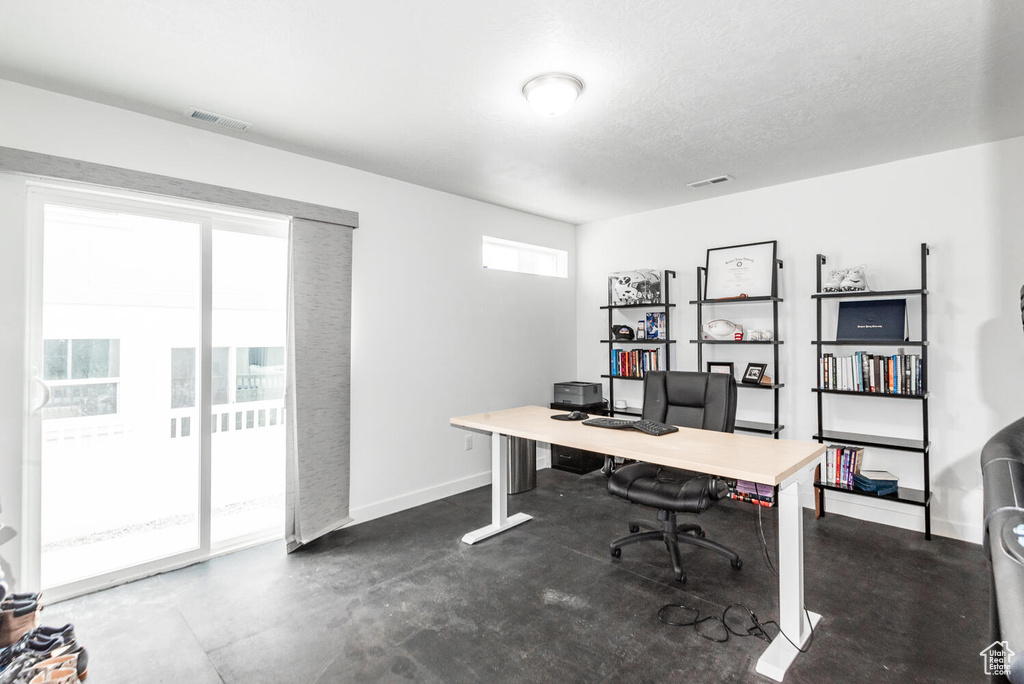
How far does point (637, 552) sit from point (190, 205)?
3.25 meters

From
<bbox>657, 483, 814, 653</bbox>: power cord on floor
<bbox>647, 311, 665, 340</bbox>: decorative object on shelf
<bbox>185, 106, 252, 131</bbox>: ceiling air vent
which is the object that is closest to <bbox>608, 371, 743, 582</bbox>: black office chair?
<bbox>657, 483, 814, 653</bbox>: power cord on floor

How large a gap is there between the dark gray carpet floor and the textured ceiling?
7.99 feet

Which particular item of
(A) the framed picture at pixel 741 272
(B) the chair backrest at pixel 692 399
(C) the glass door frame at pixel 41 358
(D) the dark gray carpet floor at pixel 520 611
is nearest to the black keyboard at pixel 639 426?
(B) the chair backrest at pixel 692 399

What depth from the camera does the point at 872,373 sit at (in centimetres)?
324

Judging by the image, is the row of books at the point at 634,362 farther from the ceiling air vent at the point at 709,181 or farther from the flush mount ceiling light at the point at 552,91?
the flush mount ceiling light at the point at 552,91

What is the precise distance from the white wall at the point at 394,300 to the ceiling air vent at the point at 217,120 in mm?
162

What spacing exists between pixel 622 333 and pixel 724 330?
38.6 inches

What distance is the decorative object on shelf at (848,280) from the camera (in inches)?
129

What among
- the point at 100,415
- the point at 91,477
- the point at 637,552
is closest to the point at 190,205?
the point at 100,415

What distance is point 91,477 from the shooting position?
257 centimetres

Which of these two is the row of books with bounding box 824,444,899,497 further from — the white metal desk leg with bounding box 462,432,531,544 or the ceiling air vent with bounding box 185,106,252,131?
the ceiling air vent with bounding box 185,106,252,131

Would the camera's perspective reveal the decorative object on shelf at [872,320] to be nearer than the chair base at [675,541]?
No

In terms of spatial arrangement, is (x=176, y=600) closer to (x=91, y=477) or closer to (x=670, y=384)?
(x=91, y=477)

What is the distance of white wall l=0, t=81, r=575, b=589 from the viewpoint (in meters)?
2.28
